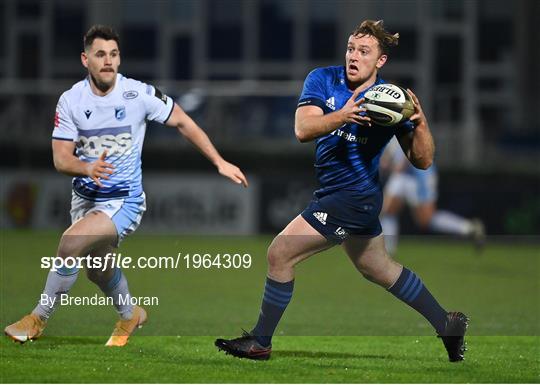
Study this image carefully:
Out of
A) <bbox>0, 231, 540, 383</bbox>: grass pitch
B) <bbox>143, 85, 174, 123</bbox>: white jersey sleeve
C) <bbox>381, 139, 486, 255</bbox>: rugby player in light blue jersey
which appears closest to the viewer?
<bbox>0, 231, 540, 383</bbox>: grass pitch

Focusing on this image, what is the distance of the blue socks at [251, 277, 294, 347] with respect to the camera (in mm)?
8789

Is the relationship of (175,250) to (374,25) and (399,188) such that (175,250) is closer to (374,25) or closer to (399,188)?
(399,188)

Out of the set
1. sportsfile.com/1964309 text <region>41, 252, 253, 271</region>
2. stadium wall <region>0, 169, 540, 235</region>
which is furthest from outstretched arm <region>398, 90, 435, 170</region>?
stadium wall <region>0, 169, 540, 235</region>

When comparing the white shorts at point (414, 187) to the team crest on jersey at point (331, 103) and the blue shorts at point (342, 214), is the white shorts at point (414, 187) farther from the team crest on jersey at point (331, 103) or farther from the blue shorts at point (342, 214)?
the team crest on jersey at point (331, 103)

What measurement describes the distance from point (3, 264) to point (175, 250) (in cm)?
419

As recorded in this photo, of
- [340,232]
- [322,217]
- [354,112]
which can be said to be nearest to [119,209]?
[322,217]

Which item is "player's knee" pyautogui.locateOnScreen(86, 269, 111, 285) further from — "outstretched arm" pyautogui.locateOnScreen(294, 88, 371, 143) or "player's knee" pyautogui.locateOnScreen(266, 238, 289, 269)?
"outstretched arm" pyautogui.locateOnScreen(294, 88, 371, 143)

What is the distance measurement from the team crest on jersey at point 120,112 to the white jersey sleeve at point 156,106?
0.18 m

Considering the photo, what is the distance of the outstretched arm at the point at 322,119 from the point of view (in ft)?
26.8

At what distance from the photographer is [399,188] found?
758 inches

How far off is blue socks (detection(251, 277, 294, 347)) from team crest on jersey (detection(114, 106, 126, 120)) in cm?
160

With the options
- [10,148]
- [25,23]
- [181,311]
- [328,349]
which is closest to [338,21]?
[25,23]

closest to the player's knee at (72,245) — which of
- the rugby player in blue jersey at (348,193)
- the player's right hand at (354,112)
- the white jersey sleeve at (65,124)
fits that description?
the white jersey sleeve at (65,124)

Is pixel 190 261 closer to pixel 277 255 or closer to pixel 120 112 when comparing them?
pixel 120 112
